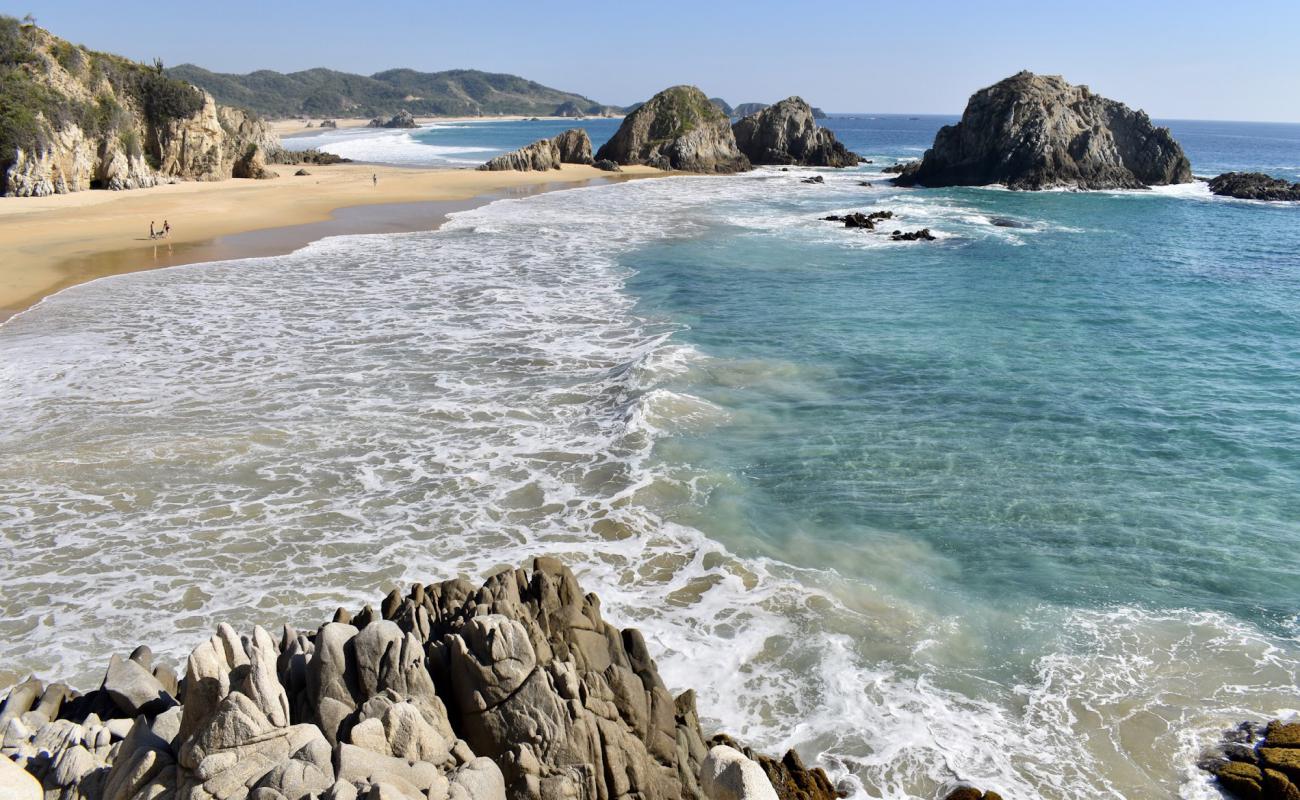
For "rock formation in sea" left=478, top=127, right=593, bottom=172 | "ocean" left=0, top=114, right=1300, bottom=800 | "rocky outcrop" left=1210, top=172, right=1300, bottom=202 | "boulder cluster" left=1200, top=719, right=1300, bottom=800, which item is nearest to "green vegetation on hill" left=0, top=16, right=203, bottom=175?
"ocean" left=0, top=114, right=1300, bottom=800

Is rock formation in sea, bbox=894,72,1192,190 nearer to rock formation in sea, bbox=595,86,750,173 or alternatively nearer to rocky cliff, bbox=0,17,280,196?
rock formation in sea, bbox=595,86,750,173

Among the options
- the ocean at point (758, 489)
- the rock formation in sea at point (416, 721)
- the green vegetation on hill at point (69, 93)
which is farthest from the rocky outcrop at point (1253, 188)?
the green vegetation on hill at point (69, 93)

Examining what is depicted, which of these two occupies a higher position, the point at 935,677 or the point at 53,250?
the point at 53,250

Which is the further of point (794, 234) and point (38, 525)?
point (794, 234)

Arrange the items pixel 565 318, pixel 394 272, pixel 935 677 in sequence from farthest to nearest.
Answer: pixel 394 272
pixel 565 318
pixel 935 677

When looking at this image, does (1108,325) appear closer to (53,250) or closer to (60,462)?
(60,462)

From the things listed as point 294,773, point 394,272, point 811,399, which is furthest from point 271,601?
point 394,272

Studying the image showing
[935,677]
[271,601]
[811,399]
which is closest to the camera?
[935,677]

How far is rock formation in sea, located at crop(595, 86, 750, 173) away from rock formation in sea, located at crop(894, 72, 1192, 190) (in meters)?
19.9

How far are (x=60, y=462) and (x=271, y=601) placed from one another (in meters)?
6.29

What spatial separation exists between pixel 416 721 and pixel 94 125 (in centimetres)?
5324

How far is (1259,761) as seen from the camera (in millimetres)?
7898

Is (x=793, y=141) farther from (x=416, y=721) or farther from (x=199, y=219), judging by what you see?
(x=416, y=721)

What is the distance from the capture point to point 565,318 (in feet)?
78.5
